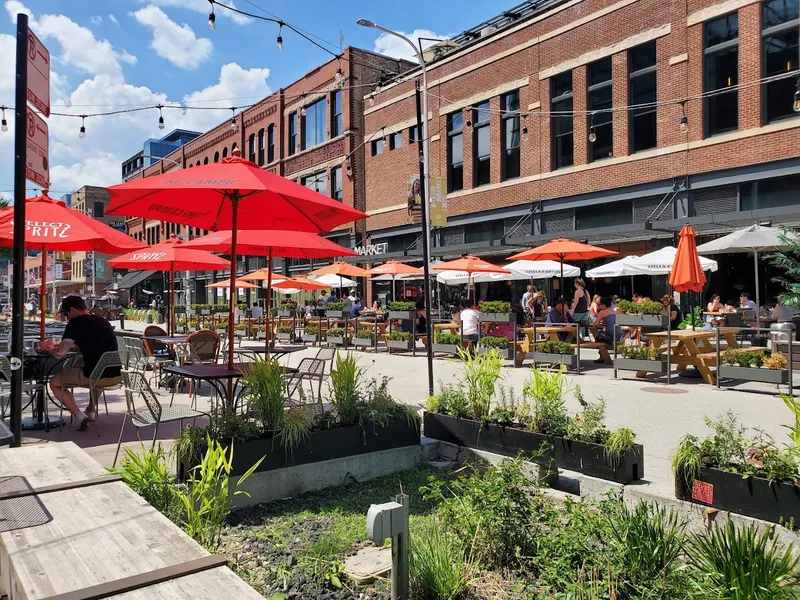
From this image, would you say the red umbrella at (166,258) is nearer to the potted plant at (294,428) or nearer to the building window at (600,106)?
the potted plant at (294,428)

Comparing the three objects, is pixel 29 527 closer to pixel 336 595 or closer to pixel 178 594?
pixel 178 594

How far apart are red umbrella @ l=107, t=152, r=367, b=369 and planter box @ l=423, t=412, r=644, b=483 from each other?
2397 mm

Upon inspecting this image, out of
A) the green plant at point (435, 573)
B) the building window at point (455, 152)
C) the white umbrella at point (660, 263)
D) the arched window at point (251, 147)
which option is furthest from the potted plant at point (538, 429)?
the arched window at point (251, 147)

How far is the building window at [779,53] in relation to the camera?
15.5 m

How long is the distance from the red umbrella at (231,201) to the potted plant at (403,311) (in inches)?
365

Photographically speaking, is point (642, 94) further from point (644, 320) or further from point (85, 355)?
point (85, 355)

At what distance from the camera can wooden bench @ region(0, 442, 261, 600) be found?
2.29 m

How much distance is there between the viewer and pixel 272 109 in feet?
122

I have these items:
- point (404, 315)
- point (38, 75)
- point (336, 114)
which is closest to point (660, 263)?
point (404, 315)

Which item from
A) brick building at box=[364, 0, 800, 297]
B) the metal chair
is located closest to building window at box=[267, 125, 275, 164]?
brick building at box=[364, 0, 800, 297]

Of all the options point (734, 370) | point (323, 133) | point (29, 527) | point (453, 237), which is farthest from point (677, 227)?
point (323, 133)

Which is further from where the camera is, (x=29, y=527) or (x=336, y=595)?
(x=336, y=595)

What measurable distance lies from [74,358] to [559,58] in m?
19.0

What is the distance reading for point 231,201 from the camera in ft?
22.5
